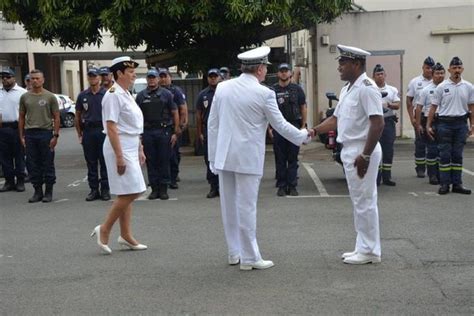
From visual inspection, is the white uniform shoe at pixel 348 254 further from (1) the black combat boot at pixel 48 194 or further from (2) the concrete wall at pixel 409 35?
(2) the concrete wall at pixel 409 35

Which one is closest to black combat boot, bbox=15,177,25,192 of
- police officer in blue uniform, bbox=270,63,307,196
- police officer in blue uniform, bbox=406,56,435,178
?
police officer in blue uniform, bbox=270,63,307,196

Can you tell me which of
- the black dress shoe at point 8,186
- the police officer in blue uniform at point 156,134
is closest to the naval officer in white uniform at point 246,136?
the police officer in blue uniform at point 156,134

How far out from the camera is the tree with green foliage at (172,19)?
1288 cm

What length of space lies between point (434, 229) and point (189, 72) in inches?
356

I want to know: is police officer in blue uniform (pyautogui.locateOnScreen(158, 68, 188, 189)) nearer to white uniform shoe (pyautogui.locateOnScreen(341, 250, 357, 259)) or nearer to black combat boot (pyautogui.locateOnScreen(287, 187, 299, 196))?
black combat boot (pyautogui.locateOnScreen(287, 187, 299, 196))

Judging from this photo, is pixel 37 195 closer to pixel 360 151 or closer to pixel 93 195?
pixel 93 195

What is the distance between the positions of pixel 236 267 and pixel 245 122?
132 centimetres

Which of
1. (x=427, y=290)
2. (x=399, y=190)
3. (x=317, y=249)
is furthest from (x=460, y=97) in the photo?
(x=427, y=290)

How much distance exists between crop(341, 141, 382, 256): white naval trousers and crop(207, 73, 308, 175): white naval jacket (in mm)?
637

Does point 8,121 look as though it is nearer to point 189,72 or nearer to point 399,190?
point 189,72

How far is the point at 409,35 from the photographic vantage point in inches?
674

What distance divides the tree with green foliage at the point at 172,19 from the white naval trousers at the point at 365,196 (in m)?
7.44

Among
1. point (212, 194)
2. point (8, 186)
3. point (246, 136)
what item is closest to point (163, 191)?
point (212, 194)

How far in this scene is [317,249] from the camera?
6340 millimetres
